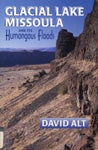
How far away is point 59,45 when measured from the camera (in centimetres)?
3875

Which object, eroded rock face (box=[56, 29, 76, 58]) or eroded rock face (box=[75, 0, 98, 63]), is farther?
eroded rock face (box=[56, 29, 76, 58])

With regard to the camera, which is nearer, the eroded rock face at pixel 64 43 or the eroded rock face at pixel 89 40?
the eroded rock face at pixel 89 40

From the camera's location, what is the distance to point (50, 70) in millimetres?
39594

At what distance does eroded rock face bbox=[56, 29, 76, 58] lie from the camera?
126ft

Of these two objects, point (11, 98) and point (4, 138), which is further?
point (11, 98)

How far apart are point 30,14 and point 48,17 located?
0.37 metres

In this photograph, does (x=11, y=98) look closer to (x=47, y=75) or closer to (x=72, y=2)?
(x=47, y=75)

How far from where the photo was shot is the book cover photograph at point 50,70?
3788 cm

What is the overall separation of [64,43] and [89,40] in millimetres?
735

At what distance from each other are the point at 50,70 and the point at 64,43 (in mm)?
822

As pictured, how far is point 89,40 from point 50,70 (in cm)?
146

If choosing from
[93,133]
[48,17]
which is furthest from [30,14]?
[93,133]

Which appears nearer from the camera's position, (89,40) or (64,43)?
(89,40)

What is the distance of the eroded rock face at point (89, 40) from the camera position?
38.0 m
